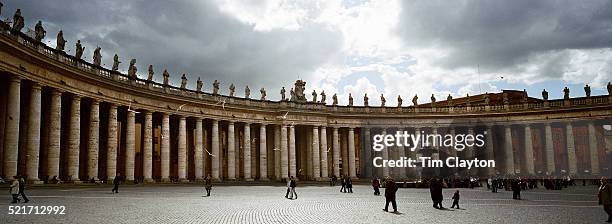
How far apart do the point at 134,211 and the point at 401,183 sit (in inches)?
1696

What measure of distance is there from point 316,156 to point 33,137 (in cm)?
4232

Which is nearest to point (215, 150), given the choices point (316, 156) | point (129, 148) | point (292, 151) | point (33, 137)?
point (292, 151)

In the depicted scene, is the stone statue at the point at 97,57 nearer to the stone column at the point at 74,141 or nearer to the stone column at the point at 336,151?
the stone column at the point at 74,141

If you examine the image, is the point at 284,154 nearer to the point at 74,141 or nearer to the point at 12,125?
the point at 74,141

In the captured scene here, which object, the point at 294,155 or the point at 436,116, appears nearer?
the point at 294,155

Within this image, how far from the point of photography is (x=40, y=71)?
4016 cm

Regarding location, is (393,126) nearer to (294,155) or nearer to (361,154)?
(361,154)

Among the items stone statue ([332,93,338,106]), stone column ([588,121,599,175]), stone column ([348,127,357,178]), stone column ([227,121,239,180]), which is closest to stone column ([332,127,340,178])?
stone column ([348,127,357,178])

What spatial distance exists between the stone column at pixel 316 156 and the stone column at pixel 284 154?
4.49 metres

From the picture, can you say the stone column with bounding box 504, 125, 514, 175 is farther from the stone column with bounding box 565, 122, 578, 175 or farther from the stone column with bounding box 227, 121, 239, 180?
the stone column with bounding box 227, 121, 239, 180

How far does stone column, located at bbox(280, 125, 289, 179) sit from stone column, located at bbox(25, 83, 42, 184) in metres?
36.9

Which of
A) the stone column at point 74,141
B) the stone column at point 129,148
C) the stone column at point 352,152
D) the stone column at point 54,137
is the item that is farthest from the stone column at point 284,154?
the stone column at point 54,137

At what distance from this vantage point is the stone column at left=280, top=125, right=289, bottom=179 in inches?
2808

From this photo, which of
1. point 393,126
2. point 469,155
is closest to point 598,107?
point 469,155
